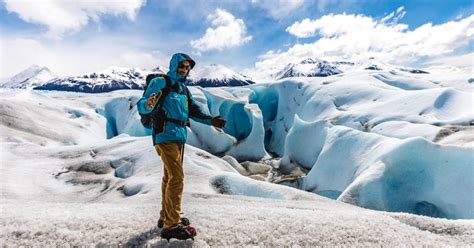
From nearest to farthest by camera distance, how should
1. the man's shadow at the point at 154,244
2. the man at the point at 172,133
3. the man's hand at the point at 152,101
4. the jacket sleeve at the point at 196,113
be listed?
the man's shadow at the point at 154,244, the man at the point at 172,133, the man's hand at the point at 152,101, the jacket sleeve at the point at 196,113

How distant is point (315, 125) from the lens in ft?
86.0

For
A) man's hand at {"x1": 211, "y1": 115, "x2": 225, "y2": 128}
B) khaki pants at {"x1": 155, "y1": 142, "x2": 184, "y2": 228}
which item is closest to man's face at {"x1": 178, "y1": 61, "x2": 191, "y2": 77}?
man's hand at {"x1": 211, "y1": 115, "x2": 225, "y2": 128}

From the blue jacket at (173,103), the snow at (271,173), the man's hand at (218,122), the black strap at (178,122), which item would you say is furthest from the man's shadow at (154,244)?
the man's hand at (218,122)

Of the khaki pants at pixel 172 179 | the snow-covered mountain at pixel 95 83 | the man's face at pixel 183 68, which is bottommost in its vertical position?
the khaki pants at pixel 172 179

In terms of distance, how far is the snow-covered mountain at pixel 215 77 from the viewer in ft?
547

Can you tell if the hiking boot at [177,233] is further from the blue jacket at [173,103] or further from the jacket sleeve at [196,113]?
the jacket sleeve at [196,113]

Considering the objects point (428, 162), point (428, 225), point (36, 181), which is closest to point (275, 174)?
point (428, 162)

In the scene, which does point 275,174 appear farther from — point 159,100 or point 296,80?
point 159,100

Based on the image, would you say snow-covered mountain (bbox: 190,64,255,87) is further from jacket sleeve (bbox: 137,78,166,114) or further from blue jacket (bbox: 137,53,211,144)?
jacket sleeve (bbox: 137,78,166,114)

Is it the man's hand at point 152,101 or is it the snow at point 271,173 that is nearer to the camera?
the man's hand at point 152,101

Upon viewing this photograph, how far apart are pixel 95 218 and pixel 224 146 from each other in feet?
102

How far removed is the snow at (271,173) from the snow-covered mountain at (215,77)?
12161cm

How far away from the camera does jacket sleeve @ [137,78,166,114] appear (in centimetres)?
397

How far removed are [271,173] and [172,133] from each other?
2427 cm
